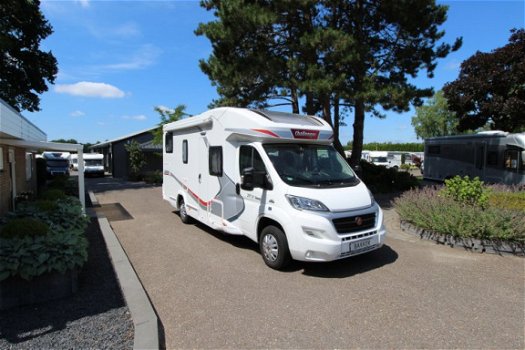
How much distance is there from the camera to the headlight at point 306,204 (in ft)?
15.8

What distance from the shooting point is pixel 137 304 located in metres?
3.83

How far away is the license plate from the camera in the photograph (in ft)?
15.8

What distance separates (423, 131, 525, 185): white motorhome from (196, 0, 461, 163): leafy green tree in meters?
5.53

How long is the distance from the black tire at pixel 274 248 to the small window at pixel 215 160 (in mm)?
1755

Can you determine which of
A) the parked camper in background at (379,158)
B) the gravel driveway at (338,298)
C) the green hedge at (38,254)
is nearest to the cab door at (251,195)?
the gravel driveway at (338,298)

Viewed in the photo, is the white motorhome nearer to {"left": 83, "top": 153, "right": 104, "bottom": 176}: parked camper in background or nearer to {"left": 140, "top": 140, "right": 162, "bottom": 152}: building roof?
{"left": 140, "top": 140, "right": 162, "bottom": 152}: building roof

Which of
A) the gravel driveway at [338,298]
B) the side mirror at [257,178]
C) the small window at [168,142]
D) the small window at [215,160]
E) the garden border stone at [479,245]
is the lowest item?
the gravel driveway at [338,298]

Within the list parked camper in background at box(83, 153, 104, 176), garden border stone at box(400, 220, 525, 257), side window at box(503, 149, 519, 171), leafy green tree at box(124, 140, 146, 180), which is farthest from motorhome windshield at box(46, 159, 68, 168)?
side window at box(503, 149, 519, 171)

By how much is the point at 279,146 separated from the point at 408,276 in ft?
9.37

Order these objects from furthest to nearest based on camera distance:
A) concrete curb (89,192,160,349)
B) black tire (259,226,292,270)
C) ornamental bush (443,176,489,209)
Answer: ornamental bush (443,176,489,209) → black tire (259,226,292,270) → concrete curb (89,192,160,349)

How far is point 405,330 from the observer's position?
137 inches

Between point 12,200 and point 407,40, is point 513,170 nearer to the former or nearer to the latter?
point 407,40

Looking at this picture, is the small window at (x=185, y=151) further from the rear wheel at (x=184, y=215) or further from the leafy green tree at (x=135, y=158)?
the leafy green tree at (x=135, y=158)

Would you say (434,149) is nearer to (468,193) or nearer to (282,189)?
(468,193)
